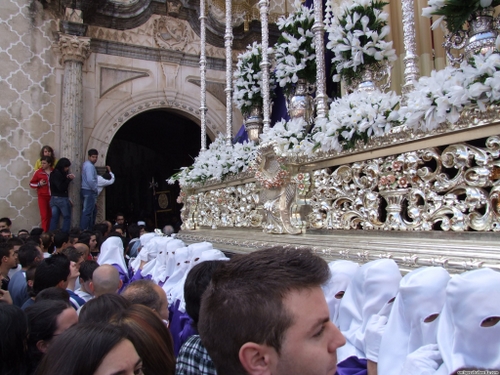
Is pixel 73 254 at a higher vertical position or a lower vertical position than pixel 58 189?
lower

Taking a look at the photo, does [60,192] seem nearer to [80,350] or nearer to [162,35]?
[162,35]

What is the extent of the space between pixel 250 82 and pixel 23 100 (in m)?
4.52

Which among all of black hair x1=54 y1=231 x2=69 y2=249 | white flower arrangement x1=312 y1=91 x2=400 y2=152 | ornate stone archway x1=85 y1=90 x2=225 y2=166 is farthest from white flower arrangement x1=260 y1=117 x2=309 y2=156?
ornate stone archway x1=85 y1=90 x2=225 y2=166

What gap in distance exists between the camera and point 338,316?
2.29 meters

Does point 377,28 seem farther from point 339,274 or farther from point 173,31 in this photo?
point 173,31

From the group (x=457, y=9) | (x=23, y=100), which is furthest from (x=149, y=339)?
(x=23, y=100)

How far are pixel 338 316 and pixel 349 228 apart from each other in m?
Answer: 1.03

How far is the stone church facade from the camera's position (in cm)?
787

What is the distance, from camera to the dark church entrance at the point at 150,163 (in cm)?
1120

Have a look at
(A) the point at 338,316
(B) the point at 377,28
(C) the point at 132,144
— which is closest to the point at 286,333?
(A) the point at 338,316

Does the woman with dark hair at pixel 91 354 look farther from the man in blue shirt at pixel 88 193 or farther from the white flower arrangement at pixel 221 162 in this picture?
the man in blue shirt at pixel 88 193

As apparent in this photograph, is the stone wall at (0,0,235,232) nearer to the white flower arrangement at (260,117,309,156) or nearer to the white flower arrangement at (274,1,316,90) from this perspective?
the white flower arrangement at (274,1,316,90)

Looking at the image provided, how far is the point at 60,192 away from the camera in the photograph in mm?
7598

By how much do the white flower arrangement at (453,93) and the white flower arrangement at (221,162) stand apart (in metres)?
2.36
